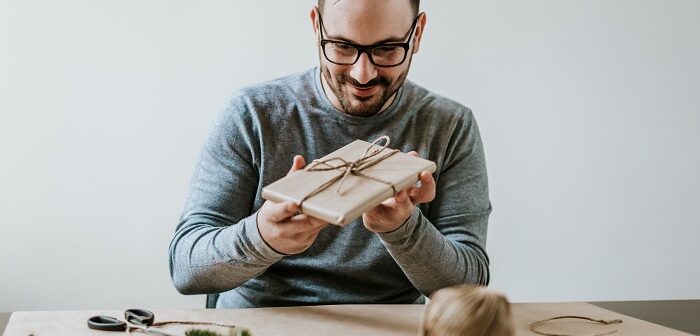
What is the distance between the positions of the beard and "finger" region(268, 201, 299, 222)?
383 millimetres

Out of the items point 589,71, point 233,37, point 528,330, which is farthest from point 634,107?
point 528,330

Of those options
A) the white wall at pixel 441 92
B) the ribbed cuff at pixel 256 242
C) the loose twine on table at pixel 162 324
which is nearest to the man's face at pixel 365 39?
the ribbed cuff at pixel 256 242

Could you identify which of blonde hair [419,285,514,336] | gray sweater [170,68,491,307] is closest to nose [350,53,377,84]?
gray sweater [170,68,491,307]

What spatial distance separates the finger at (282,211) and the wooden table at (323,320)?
18 cm

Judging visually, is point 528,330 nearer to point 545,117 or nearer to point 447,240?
point 447,240

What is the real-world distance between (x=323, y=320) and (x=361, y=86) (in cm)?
43

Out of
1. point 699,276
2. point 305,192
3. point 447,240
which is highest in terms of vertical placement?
point 305,192

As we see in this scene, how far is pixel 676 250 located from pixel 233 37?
1462mm

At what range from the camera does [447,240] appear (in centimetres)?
163

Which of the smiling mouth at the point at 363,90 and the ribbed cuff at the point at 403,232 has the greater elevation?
the smiling mouth at the point at 363,90

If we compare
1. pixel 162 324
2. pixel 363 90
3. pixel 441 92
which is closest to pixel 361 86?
pixel 363 90

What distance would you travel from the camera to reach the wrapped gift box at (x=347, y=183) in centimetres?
124

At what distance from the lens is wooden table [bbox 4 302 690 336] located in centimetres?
136

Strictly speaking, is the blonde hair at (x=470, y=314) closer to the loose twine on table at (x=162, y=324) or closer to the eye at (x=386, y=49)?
the loose twine on table at (x=162, y=324)
